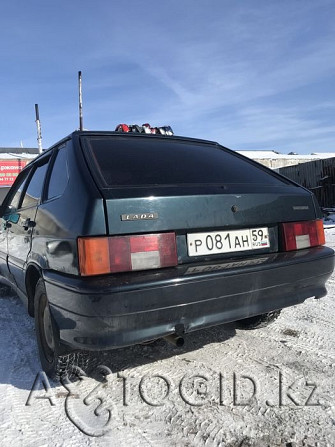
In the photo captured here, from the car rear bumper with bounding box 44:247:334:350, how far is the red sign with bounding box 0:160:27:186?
22.9m

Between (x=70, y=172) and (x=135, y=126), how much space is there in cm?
220

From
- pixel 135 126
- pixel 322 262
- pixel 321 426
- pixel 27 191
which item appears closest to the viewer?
pixel 321 426

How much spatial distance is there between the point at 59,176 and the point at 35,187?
0.63 meters

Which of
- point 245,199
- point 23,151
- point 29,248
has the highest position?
point 23,151

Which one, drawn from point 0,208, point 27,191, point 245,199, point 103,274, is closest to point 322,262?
point 245,199

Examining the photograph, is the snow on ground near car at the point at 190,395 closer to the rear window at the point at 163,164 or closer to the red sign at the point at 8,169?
the rear window at the point at 163,164

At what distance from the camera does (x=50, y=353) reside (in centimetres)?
245

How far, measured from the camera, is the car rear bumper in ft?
5.87

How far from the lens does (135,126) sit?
424 cm

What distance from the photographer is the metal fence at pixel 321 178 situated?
59.7 ft

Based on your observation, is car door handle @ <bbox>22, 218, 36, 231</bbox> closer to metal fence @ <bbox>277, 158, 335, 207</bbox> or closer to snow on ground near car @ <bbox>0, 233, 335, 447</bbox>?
snow on ground near car @ <bbox>0, 233, 335, 447</bbox>

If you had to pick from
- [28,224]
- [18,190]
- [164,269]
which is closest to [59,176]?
[28,224]

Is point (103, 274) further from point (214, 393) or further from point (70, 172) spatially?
point (214, 393)

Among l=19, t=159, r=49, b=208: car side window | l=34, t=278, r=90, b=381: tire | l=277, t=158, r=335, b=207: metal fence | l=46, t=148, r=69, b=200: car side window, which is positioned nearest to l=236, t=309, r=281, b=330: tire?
l=34, t=278, r=90, b=381: tire
